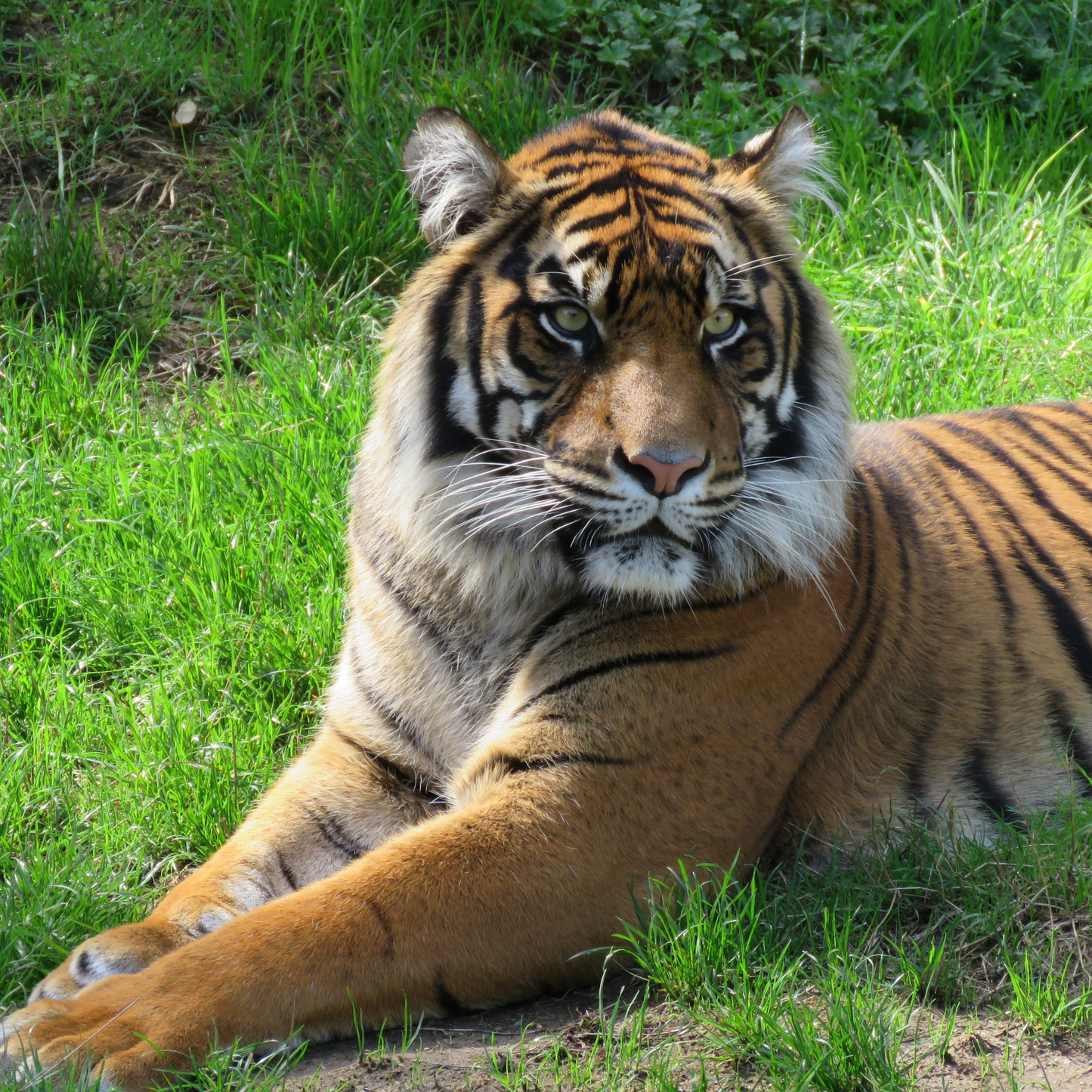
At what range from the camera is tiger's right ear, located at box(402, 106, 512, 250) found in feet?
9.09

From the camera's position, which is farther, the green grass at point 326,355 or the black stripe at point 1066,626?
the black stripe at point 1066,626

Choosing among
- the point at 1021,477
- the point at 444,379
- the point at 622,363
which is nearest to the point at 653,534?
the point at 622,363

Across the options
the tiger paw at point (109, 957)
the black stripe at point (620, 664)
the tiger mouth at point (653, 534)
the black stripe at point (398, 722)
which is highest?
the tiger mouth at point (653, 534)

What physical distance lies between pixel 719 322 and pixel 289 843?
4.79ft

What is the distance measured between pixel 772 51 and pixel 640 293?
3.71 meters

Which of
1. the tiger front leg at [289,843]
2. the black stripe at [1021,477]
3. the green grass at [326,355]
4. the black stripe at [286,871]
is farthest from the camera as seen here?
the black stripe at [1021,477]

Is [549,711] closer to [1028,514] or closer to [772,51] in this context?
[1028,514]

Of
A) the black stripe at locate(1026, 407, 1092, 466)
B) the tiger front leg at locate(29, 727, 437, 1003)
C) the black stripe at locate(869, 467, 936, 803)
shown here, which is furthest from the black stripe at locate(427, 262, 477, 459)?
the black stripe at locate(1026, 407, 1092, 466)

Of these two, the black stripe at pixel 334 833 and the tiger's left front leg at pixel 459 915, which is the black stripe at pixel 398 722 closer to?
the black stripe at pixel 334 833

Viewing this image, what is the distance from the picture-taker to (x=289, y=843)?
2932 mm

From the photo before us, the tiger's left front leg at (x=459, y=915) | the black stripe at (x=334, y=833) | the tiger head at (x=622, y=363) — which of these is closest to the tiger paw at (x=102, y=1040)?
the tiger's left front leg at (x=459, y=915)

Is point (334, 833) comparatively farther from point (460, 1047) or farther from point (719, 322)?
point (719, 322)

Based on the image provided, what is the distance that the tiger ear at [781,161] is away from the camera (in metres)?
2.94

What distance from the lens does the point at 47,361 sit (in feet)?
15.1
